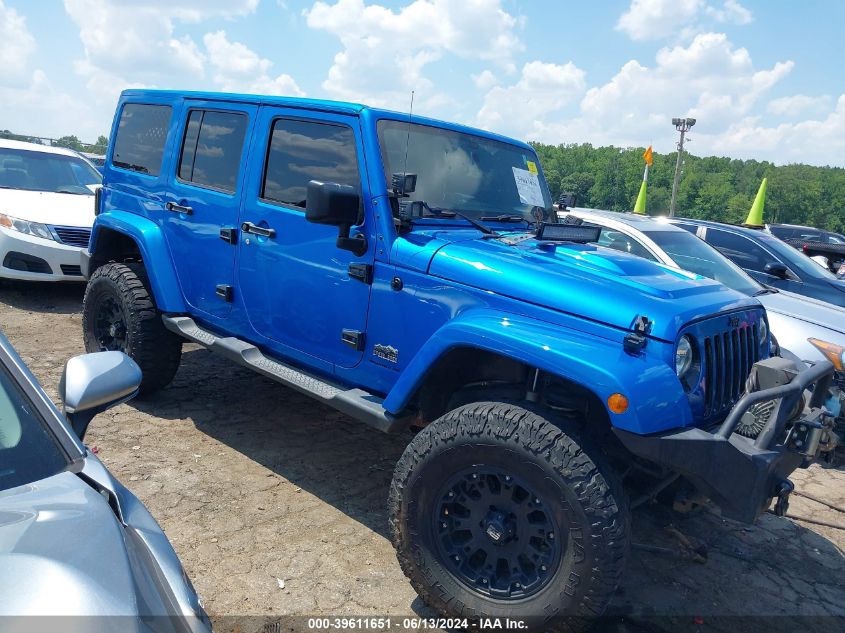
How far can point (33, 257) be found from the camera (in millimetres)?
7070

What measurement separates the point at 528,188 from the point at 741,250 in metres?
4.72

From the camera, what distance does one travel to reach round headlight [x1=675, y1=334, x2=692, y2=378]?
2517 millimetres

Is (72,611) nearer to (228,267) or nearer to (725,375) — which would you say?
(725,375)

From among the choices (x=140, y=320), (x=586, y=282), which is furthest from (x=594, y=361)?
(x=140, y=320)

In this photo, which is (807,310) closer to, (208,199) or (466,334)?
(466,334)

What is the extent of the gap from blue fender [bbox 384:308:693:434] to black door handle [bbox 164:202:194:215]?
2301 millimetres

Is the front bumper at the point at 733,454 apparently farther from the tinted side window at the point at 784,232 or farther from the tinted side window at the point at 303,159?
the tinted side window at the point at 784,232

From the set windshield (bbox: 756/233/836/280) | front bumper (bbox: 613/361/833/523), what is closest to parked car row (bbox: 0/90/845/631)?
front bumper (bbox: 613/361/833/523)

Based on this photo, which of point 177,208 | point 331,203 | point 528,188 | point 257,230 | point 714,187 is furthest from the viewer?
point 714,187

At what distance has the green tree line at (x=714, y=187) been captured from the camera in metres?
70.9

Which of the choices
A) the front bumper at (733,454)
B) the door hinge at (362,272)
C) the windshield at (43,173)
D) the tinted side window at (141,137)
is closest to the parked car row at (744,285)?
the front bumper at (733,454)

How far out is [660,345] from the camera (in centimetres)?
243

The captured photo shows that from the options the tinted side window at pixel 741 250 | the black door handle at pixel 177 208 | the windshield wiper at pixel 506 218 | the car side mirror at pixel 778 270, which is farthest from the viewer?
the tinted side window at pixel 741 250

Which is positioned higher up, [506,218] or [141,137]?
[141,137]
